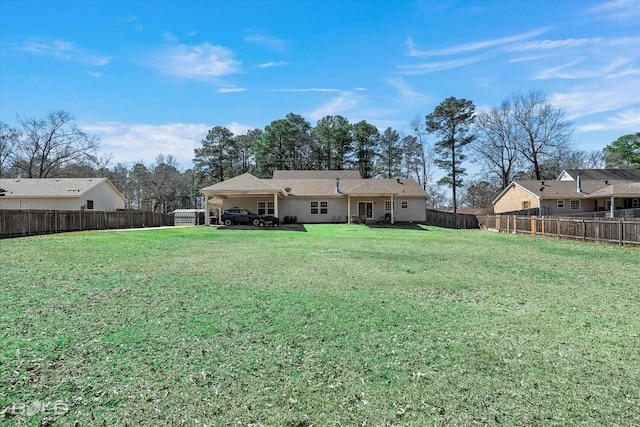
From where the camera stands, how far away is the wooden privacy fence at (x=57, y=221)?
1511 cm

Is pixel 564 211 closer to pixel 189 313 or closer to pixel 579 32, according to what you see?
pixel 579 32

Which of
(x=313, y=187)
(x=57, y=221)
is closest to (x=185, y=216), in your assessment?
(x=313, y=187)

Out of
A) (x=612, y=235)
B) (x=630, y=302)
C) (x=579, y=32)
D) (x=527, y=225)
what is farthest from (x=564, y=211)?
(x=630, y=302)

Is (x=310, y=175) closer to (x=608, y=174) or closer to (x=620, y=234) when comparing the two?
(x=620, y=234)

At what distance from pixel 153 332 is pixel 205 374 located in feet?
4.38

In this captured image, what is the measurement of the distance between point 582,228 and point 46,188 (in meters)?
35.5

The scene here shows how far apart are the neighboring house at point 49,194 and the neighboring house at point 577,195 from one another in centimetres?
3823

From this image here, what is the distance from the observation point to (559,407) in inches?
107

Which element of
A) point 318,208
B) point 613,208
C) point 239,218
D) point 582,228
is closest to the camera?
point 582,228

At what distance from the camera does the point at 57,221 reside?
17.7m

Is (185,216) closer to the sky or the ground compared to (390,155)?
closer to the ground

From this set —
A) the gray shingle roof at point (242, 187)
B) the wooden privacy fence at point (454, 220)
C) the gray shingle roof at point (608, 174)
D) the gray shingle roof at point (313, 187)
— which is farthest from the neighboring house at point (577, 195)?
the gray shingle roof at point (242, 187)

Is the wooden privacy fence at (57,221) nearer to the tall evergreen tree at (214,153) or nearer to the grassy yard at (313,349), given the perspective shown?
the grassy yard at (313,349)

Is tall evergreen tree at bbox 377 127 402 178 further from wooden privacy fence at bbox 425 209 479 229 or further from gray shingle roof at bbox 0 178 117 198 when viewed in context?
gray shingle roof at bbox 0 178 117 198
